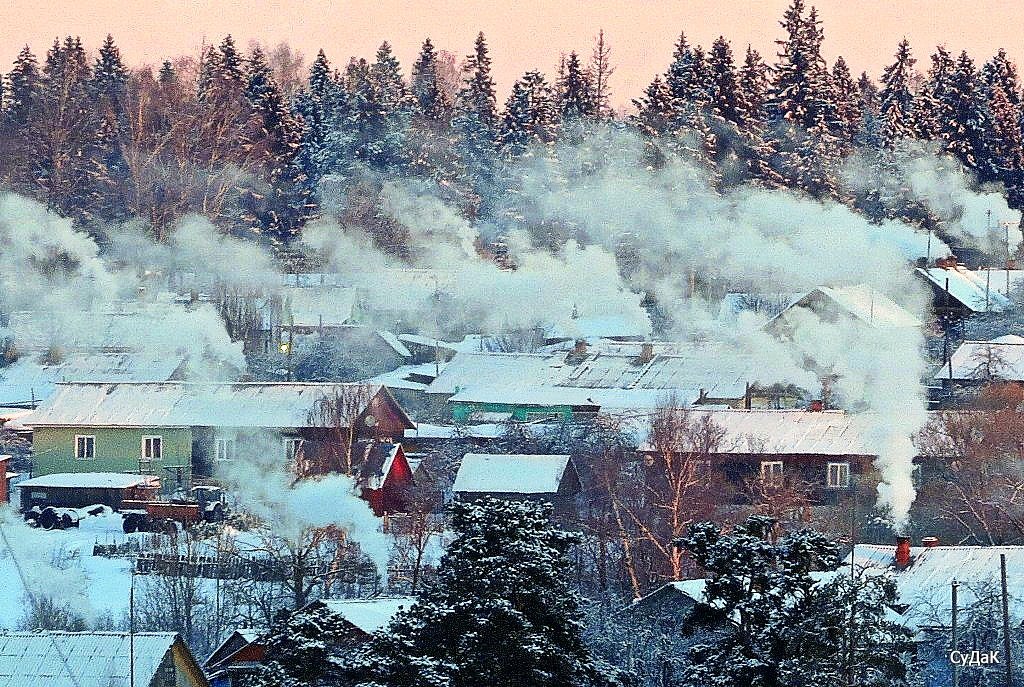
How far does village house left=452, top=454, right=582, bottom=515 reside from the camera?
33844 mm

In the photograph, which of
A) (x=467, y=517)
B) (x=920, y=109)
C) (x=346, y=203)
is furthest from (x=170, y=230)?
(x=467, y=517)

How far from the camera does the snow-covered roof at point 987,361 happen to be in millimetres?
40969

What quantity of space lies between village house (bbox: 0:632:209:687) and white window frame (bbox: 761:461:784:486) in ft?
50.9

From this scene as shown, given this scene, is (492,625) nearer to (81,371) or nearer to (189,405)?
(189,405)

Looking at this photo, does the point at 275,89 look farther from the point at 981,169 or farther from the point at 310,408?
the point at 310,408

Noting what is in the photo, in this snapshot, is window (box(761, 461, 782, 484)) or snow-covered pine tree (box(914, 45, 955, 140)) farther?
snow-covered pine tree (box(914, 45, 955, 140))

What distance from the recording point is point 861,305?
149 feet

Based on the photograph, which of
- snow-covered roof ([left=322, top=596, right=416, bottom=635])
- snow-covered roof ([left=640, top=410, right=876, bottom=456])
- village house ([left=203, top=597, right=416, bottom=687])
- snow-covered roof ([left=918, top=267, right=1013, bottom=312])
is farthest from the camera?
snow-covered roof ([left=918, top=267, right=1013, bottom=312])

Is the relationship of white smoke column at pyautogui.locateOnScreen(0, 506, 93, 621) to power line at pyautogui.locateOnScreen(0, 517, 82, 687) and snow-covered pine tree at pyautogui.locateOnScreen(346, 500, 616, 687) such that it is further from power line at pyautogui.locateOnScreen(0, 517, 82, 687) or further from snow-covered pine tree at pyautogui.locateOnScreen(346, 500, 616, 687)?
snow-covered pine tree at pyautogui.locateOnScreen(346, 500, 616, 687)

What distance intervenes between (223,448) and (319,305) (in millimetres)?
13762

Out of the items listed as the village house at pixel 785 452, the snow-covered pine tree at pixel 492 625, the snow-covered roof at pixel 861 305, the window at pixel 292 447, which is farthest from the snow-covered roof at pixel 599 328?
the snow-covered pine tree at pixel 492 625

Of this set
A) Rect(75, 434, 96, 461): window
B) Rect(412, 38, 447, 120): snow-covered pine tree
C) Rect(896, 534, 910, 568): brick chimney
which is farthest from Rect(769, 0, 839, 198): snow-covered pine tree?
Rect(896, 534, 910, 568): brick chimney

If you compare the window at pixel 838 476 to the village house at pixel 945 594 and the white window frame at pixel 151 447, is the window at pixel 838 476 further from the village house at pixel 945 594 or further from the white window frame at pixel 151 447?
the white window frame at pixel 151 447

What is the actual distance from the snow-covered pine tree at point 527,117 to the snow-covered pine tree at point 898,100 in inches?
403
